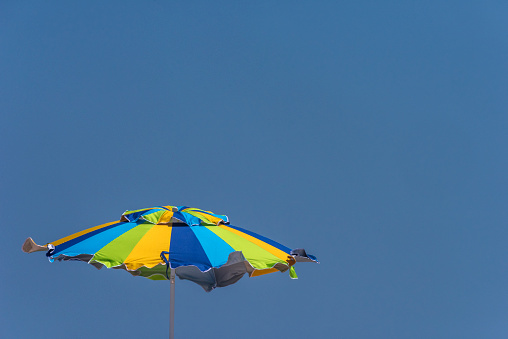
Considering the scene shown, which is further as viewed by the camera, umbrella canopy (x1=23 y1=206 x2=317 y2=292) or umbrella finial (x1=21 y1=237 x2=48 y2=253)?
umbrella finial (x1=21 y1=237 x2=48 y2=253)

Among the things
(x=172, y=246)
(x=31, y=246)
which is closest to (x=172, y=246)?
(x=172, y=246)

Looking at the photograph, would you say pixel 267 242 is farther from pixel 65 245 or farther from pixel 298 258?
pixel 65 245

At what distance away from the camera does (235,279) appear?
4641 mm

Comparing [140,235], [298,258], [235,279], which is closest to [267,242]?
[298,258]

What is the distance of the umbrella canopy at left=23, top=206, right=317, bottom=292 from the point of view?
340 centimetres

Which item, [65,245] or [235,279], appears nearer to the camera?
[65,245]

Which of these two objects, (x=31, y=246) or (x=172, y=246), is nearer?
(x=172, y=246)

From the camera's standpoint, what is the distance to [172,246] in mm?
3545

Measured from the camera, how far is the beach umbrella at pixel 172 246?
3404 millimetres

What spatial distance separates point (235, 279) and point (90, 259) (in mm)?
1531

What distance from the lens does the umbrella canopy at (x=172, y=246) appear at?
3.40m

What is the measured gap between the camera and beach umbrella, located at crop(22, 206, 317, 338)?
3.40 m

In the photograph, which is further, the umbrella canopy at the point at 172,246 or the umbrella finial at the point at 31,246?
the umbrella finial at the point at 31,246

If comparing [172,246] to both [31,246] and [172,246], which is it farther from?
[31,246]
